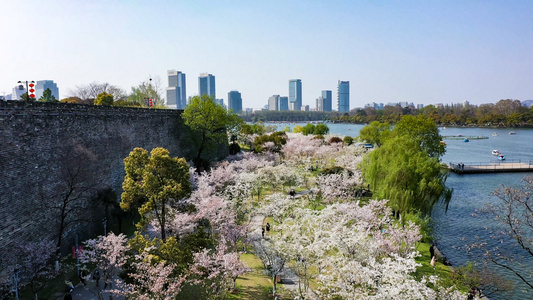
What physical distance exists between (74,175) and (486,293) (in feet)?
68.7

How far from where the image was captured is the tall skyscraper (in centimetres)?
13075

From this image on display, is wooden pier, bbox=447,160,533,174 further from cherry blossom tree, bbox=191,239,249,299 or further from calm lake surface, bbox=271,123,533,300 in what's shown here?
cherry blossom tree, bbox=191,239,249,299

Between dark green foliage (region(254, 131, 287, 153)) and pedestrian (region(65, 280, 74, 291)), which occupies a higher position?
dark green foliage (region(254, 131, 287, 153))

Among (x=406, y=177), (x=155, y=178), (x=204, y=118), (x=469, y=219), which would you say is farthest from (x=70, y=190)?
(x=469, y=219)

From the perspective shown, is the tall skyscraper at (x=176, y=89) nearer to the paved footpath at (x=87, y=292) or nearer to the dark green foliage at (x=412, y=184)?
the dark green foliage at (x=412, y=184)

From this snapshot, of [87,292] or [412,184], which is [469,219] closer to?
[412,184]

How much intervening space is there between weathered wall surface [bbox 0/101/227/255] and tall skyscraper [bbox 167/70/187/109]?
4295 inches

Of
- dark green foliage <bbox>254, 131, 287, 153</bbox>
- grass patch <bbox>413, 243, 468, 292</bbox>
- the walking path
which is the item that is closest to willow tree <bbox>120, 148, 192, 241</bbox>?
the walking path

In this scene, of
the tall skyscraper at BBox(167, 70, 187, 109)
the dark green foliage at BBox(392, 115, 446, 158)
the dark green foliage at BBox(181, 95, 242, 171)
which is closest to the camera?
the dark green foliage at BBox(181, 95, 242, 171)

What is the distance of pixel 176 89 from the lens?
133m

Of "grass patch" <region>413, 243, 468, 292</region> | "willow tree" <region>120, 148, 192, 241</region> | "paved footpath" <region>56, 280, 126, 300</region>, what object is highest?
"willow tree" <region>120, 148, 192, 241</region>

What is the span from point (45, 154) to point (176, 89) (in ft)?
400

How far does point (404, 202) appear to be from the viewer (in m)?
21.9

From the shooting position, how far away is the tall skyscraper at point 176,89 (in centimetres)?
13075
